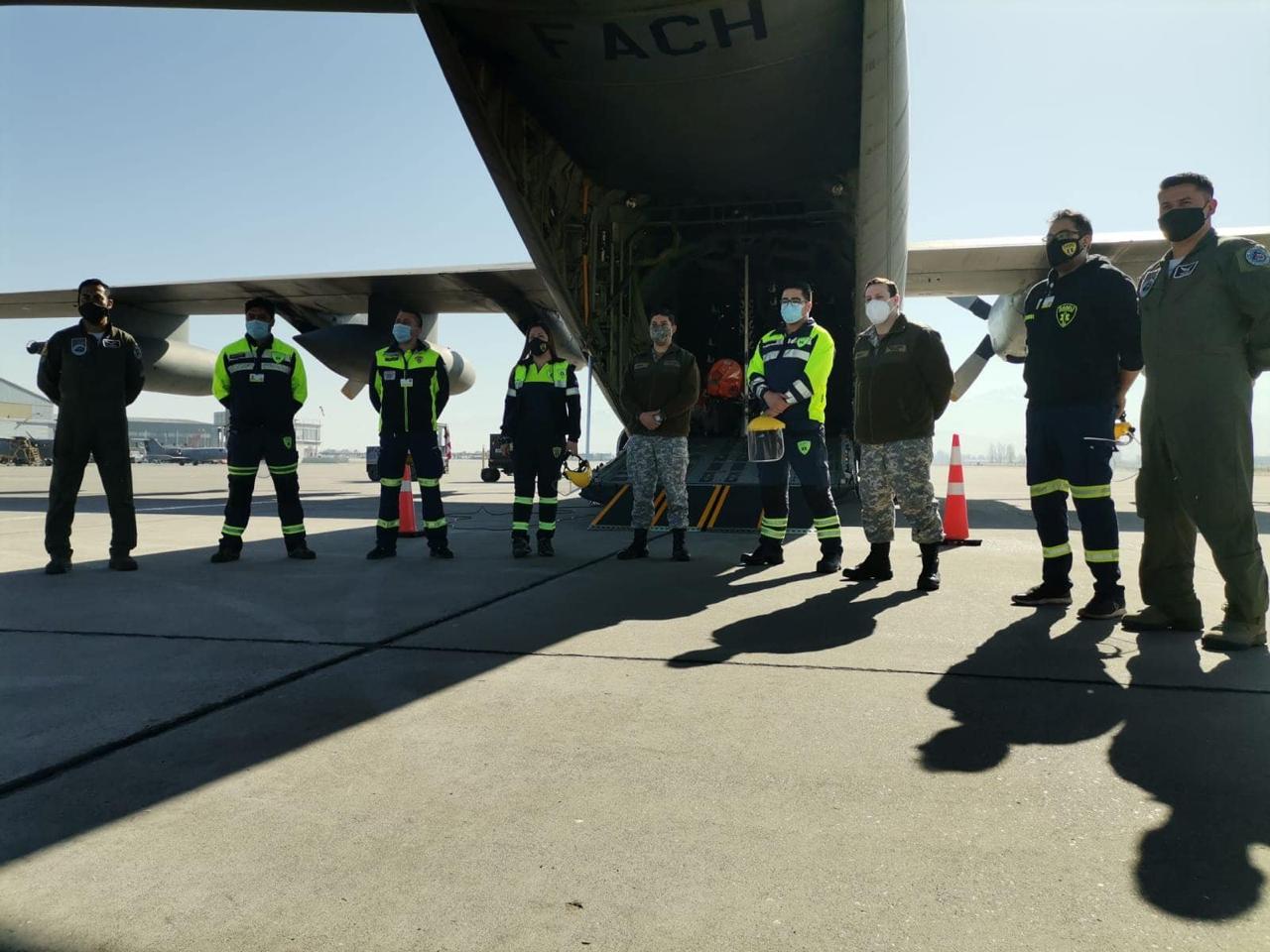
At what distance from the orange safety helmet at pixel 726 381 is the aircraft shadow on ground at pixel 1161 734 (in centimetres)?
664

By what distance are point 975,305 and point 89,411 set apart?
13673 mm

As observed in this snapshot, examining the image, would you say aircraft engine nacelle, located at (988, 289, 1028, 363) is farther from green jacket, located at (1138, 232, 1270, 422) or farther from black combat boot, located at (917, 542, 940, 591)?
green jacket, located at (1138, 232, 1270, 422)

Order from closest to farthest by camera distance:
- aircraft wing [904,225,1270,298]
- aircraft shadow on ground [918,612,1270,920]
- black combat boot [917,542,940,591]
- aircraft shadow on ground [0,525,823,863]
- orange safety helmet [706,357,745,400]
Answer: aircraft shadow on ground [918,612,1270,920]
aircraft shadow on ground [0,525,823,863]
black combat boot [917,542,940,591]
orange safety helmet [706,357,745,400]
aircraft wing [904,225,1270,298]

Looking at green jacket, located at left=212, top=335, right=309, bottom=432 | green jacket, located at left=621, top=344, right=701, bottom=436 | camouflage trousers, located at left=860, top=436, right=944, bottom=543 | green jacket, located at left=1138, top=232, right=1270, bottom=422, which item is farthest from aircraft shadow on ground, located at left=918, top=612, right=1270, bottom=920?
green jacket, located at left=212, top=335, right=309, bottom=432

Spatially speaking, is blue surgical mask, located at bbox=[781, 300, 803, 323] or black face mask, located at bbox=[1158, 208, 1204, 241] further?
blue surgical mask, located at bbox=[781, 300, 803, 323]

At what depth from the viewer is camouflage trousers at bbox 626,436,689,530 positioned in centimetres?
568

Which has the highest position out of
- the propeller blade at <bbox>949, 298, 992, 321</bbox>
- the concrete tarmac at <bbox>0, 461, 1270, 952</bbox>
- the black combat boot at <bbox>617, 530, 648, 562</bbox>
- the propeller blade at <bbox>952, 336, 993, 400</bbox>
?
the propeller blade at <bbox>949, 298, 992, 321</bbox>

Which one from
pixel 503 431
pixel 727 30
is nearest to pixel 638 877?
pixel 503 431

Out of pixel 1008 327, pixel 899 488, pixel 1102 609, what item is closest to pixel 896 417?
pixel 899 488

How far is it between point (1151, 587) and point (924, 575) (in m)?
1.12

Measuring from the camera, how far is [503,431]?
583 centimetres

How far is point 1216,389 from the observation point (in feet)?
10.0

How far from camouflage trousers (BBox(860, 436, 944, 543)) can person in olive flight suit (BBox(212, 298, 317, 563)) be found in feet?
11.5

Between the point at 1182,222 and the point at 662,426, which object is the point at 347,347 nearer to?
the point at 662,426
